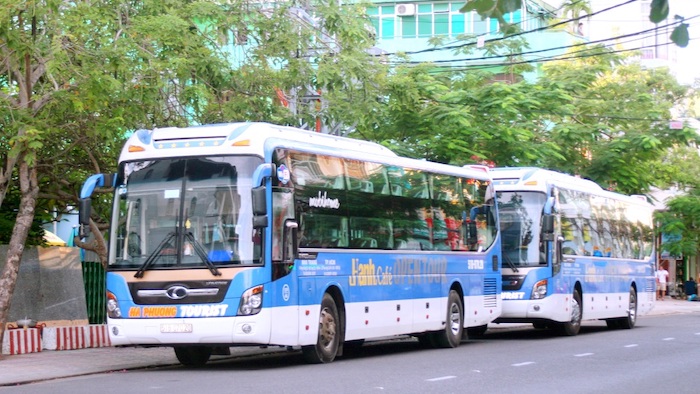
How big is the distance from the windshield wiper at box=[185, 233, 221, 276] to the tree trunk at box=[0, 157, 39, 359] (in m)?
3.80

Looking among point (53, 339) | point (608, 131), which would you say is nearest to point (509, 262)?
point (53, 339)

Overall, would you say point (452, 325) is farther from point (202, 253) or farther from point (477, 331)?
point (202, 253)

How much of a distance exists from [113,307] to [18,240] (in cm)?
320

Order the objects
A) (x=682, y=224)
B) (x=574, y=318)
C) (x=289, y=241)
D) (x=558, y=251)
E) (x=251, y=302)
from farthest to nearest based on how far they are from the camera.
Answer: (x=682, y=224) < (x=574, y=318) < (x=558, y=251) < (x=289, y=241) < (x=251, y=302)

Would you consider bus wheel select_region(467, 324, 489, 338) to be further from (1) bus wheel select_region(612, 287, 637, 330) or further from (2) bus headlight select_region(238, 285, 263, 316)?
(2) bus headlight select_region(238, 285, 263, 316)

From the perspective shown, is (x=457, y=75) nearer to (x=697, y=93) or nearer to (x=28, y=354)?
(x=28, y=354)

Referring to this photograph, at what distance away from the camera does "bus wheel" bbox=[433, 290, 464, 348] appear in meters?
20.9

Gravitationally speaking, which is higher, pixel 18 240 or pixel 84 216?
pixel 84 216

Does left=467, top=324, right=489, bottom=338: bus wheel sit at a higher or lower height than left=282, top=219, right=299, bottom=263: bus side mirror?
lower

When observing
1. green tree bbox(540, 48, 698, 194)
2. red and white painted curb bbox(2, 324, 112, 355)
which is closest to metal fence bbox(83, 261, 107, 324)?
red and white painted curb bbox(2, 324, 112, 355)

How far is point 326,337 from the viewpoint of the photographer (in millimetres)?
16766

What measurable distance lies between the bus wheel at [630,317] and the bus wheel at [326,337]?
44.0 ft

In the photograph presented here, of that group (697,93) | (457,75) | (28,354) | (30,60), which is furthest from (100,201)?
(697,93)

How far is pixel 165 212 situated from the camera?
15477 millimetres
